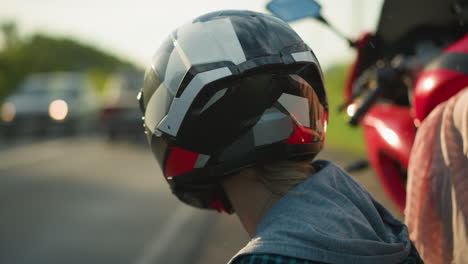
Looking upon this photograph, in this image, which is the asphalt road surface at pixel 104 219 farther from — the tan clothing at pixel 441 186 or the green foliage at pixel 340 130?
the tan clothing at pixel 441 186

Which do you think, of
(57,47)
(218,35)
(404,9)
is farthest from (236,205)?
(57,47)

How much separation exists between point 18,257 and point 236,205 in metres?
5.27

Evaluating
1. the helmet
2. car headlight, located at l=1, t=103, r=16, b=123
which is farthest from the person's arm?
car headlight, located at l=1, t=103, r=16, b=123

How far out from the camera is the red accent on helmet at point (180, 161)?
1875 millimetres

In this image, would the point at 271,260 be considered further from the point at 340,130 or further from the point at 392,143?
the point at 340,130

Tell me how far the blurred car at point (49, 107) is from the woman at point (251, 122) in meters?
23.2

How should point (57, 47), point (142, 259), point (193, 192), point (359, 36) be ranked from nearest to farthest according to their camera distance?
point (193, 192), point (359, 36), point (142, 259), point (57, 47)

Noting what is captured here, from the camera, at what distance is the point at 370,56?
3023mm

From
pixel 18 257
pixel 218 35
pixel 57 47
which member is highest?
pixel 218 35

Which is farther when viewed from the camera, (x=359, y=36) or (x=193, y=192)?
→ (x=359, y=36)

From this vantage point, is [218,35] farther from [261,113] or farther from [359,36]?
[359,36]

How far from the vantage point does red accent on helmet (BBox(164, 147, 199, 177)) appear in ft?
6.15

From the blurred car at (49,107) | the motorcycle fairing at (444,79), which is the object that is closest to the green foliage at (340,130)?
the blurred car at (49,107)

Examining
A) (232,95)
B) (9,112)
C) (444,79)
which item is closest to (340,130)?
(9,112)
